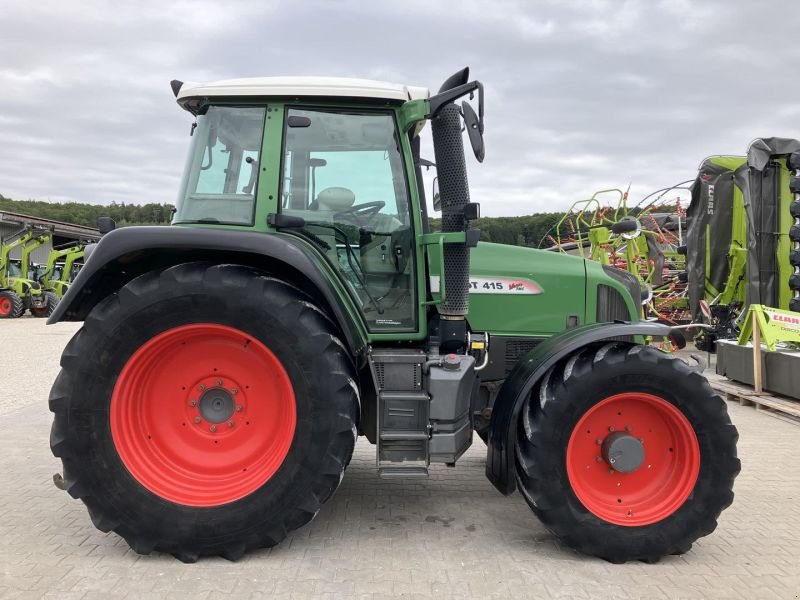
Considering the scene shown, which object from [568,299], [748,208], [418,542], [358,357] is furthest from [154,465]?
[748,208]

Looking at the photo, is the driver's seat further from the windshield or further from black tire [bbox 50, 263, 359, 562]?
black tire [bbox 50, 263, 359, 562]

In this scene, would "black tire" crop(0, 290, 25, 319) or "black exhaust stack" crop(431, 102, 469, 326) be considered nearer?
"black exhaust stack" crop(431, 102, 469, 326)

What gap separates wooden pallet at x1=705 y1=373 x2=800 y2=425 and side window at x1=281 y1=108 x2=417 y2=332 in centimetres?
530

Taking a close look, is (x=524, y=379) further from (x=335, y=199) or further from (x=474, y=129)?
(x=335, y=199)

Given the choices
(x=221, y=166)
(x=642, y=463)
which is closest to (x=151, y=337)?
(x=221, y=166)

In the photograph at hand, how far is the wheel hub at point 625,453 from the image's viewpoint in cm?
318

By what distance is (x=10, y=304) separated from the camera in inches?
819

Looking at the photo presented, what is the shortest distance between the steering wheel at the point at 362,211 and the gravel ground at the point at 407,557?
1.77 metres

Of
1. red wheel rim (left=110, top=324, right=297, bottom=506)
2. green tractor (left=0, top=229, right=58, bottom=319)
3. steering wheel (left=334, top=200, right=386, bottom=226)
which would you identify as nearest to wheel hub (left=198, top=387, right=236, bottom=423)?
red wheel rim (left=110, top=324, right=297, bottom=506)

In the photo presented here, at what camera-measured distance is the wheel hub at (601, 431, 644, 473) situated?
10.4 ft

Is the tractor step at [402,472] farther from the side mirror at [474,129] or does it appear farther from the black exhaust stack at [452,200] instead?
the side mirror at [474,129]

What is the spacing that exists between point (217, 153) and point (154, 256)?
67 centimetres

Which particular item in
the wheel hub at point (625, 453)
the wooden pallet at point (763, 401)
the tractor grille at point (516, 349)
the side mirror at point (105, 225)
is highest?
the side mirror at point (105, 225)

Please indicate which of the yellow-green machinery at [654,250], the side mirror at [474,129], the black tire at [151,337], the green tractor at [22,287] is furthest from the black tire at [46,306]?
the side mirror at [474,129]
